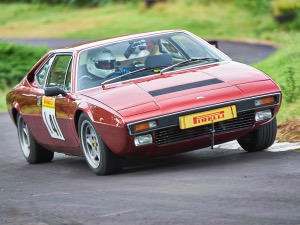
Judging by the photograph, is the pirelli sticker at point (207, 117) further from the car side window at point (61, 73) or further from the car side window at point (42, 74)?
the car side window at point (42, 74)

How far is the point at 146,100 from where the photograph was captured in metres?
9.26

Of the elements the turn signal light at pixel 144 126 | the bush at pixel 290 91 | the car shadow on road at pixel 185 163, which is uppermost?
the turn signal light at pixel 144 126

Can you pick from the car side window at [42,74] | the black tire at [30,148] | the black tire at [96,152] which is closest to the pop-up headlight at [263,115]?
the black tire at [96,152]

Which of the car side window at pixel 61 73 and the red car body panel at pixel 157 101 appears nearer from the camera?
the red car body panel at pixel 157 101

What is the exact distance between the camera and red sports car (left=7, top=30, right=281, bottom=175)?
30.0 ft

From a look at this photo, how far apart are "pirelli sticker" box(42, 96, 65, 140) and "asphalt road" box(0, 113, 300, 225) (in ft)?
1.32

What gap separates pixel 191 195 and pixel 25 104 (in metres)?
4.36

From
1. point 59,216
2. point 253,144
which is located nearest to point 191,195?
point 59,216

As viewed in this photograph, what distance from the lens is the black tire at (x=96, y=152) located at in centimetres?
948

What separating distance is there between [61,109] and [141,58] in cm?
96

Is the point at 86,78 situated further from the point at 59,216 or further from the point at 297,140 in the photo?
the point at 59,216

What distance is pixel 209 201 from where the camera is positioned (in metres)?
7.41

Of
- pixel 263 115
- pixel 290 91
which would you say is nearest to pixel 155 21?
pixel 290 91

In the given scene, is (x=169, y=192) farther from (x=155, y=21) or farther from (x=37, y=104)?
(x=155, y=21)
